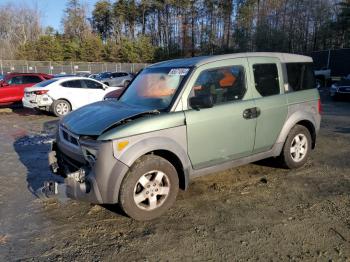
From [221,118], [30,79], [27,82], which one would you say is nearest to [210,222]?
[221,118]

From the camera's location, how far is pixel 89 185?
4.05 meters

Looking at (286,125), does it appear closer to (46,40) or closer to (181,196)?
(181,196)

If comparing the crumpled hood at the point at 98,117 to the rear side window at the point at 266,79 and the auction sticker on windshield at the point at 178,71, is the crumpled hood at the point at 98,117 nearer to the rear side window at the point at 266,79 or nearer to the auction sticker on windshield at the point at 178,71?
the auction sticker on windshield at the point at 178,71

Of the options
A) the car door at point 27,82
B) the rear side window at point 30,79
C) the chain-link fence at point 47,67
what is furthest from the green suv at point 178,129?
the chain-link fence at point 47,67

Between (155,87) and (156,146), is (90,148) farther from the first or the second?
(155,87)

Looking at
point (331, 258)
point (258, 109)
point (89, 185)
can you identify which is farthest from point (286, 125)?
point (89, 185)

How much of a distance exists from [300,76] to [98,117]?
3454 mm

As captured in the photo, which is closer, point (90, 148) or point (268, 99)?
point (90, 148)

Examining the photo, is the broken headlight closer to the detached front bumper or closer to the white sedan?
the detached front bumper

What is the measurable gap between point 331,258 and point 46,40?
63.9 meters

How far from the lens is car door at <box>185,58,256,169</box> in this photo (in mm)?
4609

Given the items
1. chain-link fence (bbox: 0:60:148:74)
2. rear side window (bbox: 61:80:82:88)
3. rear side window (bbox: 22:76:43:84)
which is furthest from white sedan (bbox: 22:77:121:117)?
chain-link fence (bbox: 0:60:148:74)

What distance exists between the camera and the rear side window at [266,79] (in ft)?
17.5

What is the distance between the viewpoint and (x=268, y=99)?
536 cm
